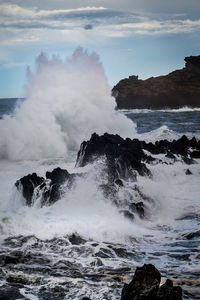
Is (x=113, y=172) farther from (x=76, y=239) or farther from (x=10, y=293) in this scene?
(x=10, y=293)

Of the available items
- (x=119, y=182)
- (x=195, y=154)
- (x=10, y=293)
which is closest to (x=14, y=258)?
(x=10, y=293)

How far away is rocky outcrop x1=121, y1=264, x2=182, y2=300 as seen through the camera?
3885 mm

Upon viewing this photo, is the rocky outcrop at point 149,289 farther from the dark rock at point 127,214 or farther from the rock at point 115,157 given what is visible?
the rock at point 115,157

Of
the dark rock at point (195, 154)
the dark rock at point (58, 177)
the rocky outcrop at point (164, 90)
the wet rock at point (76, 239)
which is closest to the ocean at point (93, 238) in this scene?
the wet rock at point (76, 239)

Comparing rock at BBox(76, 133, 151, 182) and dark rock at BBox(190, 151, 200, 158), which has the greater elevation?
dark rock at BBox(190, 151, 200, 158)

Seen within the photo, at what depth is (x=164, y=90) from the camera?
219ft

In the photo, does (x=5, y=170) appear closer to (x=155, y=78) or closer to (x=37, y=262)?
(x=37, y=262)

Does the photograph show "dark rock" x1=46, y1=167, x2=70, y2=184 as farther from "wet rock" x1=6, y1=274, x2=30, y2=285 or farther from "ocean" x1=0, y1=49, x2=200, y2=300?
"wet rock" x1=6, y1=274, x2=30, y2=285

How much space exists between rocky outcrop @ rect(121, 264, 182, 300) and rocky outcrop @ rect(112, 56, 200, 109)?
202 feet

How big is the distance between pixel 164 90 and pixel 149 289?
64917mm

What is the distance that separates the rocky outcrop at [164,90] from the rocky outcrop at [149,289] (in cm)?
6147

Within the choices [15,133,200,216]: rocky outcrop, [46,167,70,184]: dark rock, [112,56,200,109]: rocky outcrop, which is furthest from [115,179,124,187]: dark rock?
[112,56,200,109]: rocky outcrop

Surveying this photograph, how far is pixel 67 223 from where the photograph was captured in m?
7.62

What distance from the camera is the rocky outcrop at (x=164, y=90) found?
65125mm
